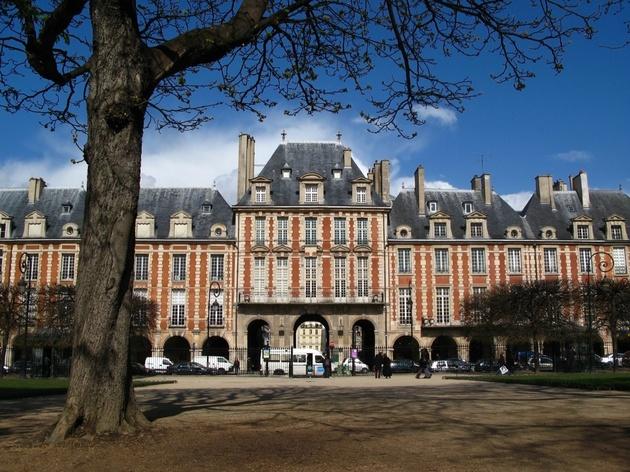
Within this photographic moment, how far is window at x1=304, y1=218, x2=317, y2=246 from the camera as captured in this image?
41.6m

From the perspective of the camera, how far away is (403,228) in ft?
141

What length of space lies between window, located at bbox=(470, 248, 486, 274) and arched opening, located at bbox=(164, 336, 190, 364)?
62.1ft

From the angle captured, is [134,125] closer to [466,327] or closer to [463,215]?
[466,327]

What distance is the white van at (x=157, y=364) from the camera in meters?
37.2

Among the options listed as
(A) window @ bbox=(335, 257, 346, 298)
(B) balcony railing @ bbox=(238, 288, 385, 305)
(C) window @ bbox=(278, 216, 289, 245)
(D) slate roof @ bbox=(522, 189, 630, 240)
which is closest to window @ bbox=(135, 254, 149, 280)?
(B) balcony railing @ bbox=(238, 288, 385, 305)

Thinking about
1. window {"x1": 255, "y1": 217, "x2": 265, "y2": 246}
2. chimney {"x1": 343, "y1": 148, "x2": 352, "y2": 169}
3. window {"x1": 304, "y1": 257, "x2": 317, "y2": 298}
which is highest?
chimney {"x1": 343, "y1": 148, "x2": 352, "y2": 169}

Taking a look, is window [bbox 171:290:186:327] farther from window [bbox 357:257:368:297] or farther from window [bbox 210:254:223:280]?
window [bbox 357:257:368:297]

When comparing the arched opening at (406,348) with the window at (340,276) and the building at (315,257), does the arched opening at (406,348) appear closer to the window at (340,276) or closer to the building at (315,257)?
the building at (315,257)

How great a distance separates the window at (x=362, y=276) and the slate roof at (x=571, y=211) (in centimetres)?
1168

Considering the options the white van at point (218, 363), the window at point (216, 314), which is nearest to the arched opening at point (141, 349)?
the white van at point (218, 363)

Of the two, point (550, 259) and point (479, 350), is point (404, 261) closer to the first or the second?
point (479, 350)

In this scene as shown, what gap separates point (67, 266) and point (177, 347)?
28.4ft

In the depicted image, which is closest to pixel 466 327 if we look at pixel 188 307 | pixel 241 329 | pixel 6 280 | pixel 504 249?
pixel 504 249

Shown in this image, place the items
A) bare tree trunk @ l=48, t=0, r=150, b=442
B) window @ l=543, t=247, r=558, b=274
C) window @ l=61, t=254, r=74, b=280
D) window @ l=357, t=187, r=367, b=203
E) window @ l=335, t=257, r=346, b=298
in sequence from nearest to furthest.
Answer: bare tree trunk @ l=48, t=0, r=150, b=442
window @ l=335, t=257, r=346, b=298
window @ l=61, t=254, r=74, b=280
window @ l=357, t=187, r=367, b=203
window @ l=543, t=247, r=558, b=274
